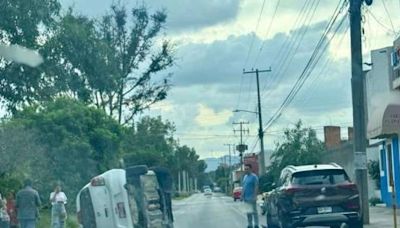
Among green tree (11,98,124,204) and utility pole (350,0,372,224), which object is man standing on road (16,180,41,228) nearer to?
utility pole (350,0,372,224)

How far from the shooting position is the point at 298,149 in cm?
5350

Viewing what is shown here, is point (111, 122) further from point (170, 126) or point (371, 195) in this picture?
point (170, 126)

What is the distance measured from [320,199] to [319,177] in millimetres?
593

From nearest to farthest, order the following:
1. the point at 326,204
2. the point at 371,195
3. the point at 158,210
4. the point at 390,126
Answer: the point at 158,210 → the point at 326,204 → the point at 390,126 → the point at 371,195

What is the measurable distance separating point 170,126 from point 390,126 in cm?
5672

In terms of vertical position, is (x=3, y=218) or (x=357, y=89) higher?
(x=357, y=89)

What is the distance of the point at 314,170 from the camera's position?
22.9 m

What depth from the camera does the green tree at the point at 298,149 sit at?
5253 cm

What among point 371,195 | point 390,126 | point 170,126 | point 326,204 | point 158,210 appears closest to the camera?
point 158,210

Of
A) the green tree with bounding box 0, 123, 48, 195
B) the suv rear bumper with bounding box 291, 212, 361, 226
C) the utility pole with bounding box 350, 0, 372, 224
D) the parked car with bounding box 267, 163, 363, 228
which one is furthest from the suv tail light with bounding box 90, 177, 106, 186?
the green tree with bounding box 0, 123, 48, 195

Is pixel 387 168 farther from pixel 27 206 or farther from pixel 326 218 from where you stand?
pixel 27 206

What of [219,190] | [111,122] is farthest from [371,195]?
[219,190]

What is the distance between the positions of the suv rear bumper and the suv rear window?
2.49ft

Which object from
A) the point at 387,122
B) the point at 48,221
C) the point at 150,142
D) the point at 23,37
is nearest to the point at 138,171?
the point at 23,37
